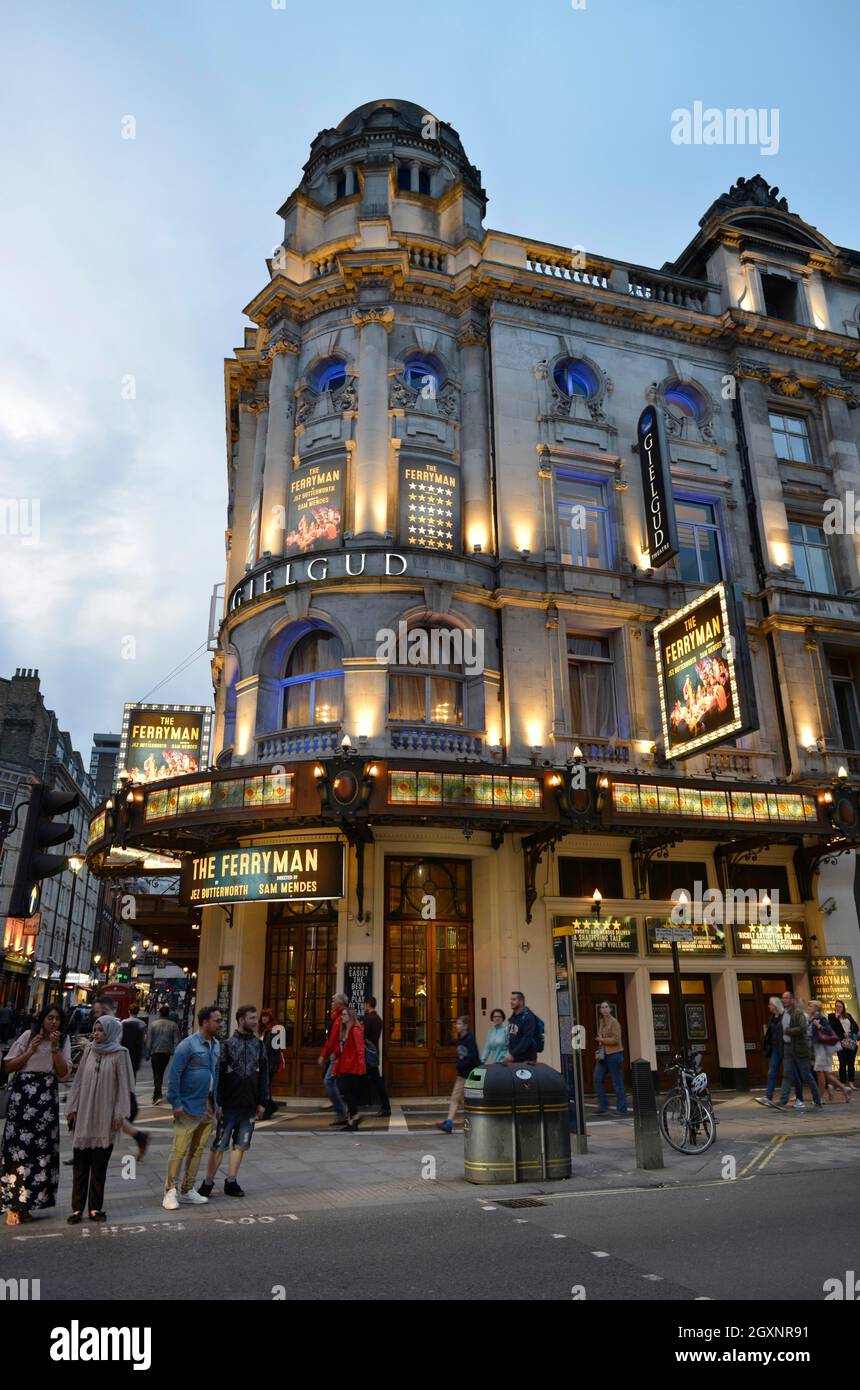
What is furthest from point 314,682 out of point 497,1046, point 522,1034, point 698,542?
point 698,542

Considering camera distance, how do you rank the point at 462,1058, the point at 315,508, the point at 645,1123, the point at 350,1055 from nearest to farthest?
the point at 645,1123
the point at 462,1058
the point at 350,1055
the point at 315,508

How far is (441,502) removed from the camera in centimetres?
2284

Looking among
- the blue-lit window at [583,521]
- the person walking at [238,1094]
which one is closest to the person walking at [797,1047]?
the person walking at [238,1094]

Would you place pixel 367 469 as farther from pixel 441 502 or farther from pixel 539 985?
pixel 539 985

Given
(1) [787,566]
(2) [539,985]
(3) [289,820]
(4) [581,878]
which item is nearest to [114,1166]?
(3) [289,820]

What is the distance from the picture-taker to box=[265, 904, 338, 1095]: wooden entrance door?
18.9 m

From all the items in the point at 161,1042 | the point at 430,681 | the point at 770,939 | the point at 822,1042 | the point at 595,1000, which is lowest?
the point at 822,1042

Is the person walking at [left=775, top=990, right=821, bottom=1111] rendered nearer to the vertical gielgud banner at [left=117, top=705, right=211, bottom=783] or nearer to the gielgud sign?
the gielgud sign

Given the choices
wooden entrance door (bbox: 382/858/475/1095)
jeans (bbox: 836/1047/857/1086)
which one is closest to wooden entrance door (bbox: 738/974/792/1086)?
jeans (bbox: 836/1047/857/1086)

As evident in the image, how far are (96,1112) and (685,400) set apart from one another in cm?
2436

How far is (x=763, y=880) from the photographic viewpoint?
22719 mm

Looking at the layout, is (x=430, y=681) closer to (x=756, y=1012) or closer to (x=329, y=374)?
(x=329, y=374)

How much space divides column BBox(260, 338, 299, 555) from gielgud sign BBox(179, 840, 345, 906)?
26.5ft

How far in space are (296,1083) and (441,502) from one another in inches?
547
